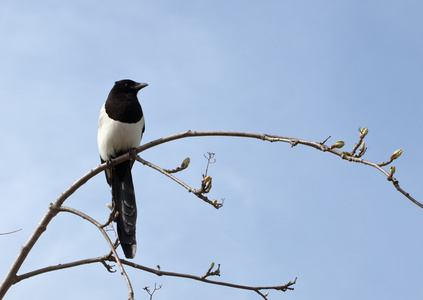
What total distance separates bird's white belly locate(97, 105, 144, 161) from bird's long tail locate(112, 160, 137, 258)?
21 centimetres

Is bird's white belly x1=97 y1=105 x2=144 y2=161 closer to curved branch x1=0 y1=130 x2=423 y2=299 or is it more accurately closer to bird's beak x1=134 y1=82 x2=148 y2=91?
bird's beak x1=134 y1=82 x2=148 y2=91

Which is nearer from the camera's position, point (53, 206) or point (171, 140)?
point (171, 140)

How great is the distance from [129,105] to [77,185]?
1.54 metres

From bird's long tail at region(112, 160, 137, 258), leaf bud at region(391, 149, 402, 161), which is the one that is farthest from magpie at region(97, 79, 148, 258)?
leaf bud at region(391, 149, 402, 161)

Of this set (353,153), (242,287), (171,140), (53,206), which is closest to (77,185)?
(53,206)

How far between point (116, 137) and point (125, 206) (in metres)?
0.62

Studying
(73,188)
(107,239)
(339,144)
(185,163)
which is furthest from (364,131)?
(73,188)

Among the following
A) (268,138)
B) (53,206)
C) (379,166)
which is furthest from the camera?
(53,206)

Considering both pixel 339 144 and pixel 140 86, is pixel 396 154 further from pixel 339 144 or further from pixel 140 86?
pixel 140 86

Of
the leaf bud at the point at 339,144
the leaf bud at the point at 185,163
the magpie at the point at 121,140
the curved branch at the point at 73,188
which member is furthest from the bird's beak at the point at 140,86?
the leaf bud at the point at 339,144

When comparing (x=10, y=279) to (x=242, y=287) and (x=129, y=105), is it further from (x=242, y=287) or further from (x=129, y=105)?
(x=129, y=105)

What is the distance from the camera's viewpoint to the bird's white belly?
15.6 feet

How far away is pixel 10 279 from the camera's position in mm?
3477

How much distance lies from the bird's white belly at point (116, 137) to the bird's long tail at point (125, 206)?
0.21 meters
